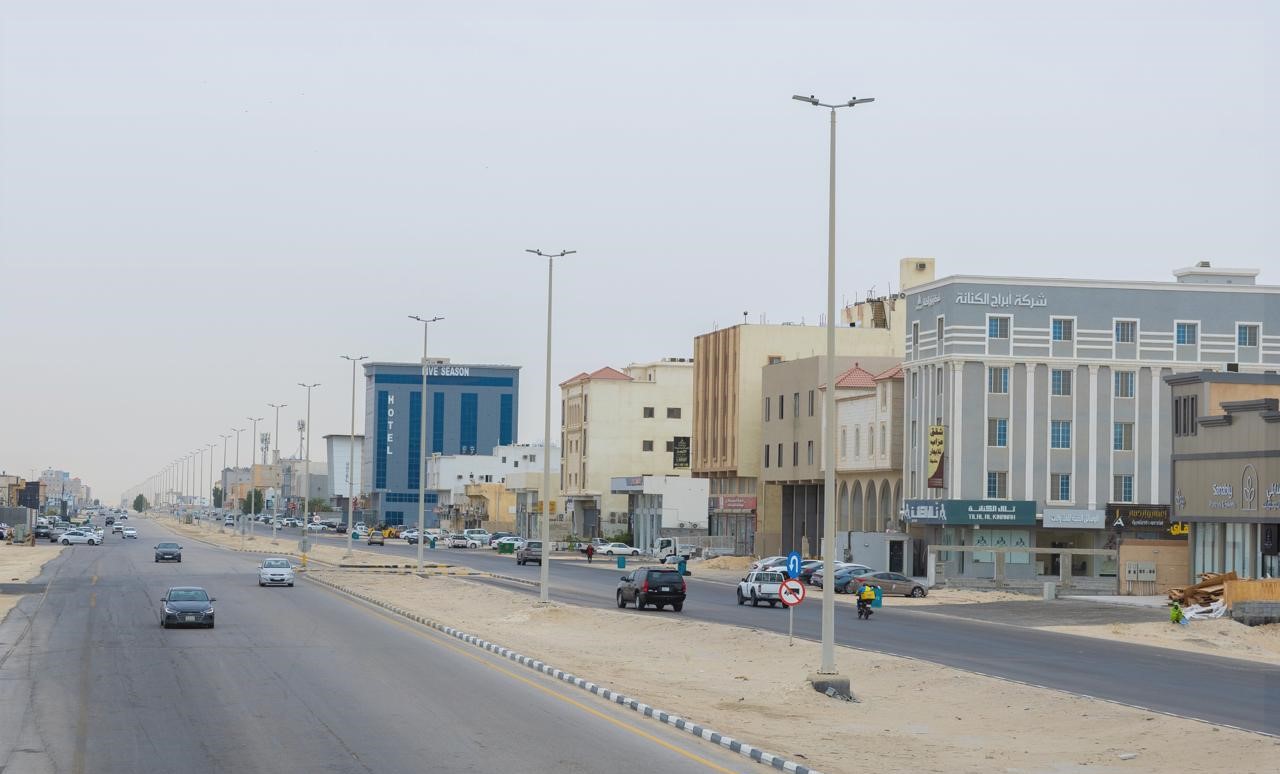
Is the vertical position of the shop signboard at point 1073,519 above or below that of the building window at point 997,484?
below

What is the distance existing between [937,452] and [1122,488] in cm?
1087

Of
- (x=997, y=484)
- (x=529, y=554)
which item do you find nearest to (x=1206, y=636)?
(x=997, y=484)

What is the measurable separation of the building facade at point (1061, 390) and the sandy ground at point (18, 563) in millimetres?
46102

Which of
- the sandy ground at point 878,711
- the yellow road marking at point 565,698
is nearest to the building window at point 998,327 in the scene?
the sandy ground at point 878,711

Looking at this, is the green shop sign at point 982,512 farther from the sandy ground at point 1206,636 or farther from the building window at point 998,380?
the sandy ground at point 1206,636

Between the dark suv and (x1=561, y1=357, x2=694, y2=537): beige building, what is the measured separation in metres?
83.3

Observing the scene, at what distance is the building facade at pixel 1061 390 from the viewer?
8012 cm

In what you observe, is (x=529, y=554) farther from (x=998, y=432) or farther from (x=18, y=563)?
(x=998, y=432)

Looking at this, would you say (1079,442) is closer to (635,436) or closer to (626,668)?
(626,668)

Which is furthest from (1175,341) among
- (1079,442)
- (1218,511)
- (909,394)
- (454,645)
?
(454,645)

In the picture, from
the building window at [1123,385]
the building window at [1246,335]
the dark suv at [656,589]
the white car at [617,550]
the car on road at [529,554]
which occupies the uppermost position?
the building window at [1246,335]

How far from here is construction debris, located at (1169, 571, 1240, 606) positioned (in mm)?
52031

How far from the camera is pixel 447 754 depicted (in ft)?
64.4

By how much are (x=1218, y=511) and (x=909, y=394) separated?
27.6m
